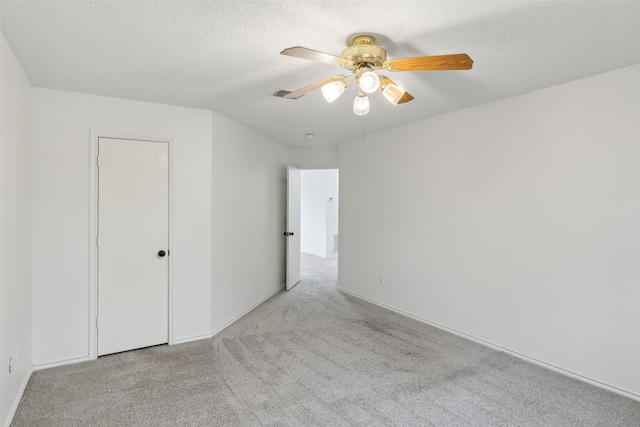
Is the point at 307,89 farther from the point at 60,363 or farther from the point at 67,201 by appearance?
the point at 60,363

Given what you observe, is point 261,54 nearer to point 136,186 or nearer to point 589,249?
point 136,186

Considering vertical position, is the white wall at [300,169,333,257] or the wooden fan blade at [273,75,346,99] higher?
the wooden fan blade at [273,75,346,99]

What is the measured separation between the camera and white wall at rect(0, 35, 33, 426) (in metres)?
2.04

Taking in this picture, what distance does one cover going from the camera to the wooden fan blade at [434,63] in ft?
5.43

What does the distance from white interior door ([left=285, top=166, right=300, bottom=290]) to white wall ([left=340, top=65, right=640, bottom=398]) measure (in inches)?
62.9

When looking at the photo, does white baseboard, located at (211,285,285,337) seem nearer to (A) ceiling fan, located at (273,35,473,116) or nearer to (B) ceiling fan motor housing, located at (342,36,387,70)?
(A) ceiling fan, located at (273,35,473,116)

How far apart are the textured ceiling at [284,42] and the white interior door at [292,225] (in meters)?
2.31

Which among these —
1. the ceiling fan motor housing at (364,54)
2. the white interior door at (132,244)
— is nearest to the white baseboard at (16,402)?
the white interior door at (132,244)

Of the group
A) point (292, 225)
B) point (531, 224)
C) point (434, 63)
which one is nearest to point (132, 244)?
point (292, 225)

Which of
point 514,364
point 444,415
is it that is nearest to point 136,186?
point 444,415

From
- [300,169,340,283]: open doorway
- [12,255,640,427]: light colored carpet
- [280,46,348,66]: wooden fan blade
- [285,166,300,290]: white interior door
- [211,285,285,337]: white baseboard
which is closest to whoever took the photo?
[280,46,348,66]: wooden fan blade

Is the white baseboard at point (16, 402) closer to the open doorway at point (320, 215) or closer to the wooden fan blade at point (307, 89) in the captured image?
the wooden fan blade at point (307, 89)

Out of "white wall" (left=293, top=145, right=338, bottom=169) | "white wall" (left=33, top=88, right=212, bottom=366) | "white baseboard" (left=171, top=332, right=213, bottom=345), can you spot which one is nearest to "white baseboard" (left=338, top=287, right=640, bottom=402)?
"white baseboard" (left=171, top=332, right=213, bottom=345)

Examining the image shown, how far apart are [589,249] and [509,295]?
78 cm
